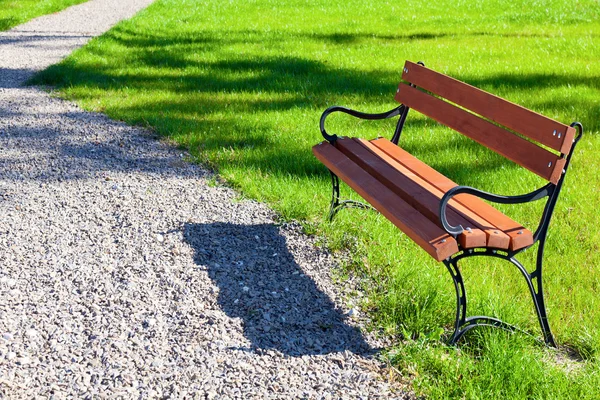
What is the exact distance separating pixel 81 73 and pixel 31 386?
7.17m

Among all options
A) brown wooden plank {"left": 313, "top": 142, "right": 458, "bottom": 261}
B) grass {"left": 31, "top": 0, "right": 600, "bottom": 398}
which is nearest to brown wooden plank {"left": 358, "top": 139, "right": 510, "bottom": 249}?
brown wooden plank {"left": 313, "top": 142, "right": 458, "bottom": 261}

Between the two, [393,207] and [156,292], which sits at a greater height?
[393,207]

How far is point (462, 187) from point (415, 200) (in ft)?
2.00

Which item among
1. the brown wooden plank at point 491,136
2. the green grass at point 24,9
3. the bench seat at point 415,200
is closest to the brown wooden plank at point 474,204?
the bench seat at point 415,200

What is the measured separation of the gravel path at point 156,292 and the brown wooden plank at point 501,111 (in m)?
1.32

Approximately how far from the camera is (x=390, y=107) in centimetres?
789

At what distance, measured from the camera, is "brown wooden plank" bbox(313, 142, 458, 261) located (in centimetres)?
335

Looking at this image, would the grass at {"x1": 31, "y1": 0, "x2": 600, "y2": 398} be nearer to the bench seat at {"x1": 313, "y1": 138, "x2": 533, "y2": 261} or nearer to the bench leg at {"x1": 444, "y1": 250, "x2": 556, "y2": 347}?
the bench leg at {"x1": 444, "y1": 250, "x2": 556, "y2": 347}

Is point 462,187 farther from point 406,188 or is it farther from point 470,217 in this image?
point 406,188

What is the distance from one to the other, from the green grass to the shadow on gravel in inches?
424

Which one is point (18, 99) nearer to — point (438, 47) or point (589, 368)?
point (438, 47)

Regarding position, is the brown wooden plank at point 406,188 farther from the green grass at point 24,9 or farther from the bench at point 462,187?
the green grass at point 24,9

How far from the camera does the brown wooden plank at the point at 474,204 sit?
3.45 metres

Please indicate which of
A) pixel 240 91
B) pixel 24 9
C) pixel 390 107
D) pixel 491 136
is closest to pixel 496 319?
pixel 491 136
